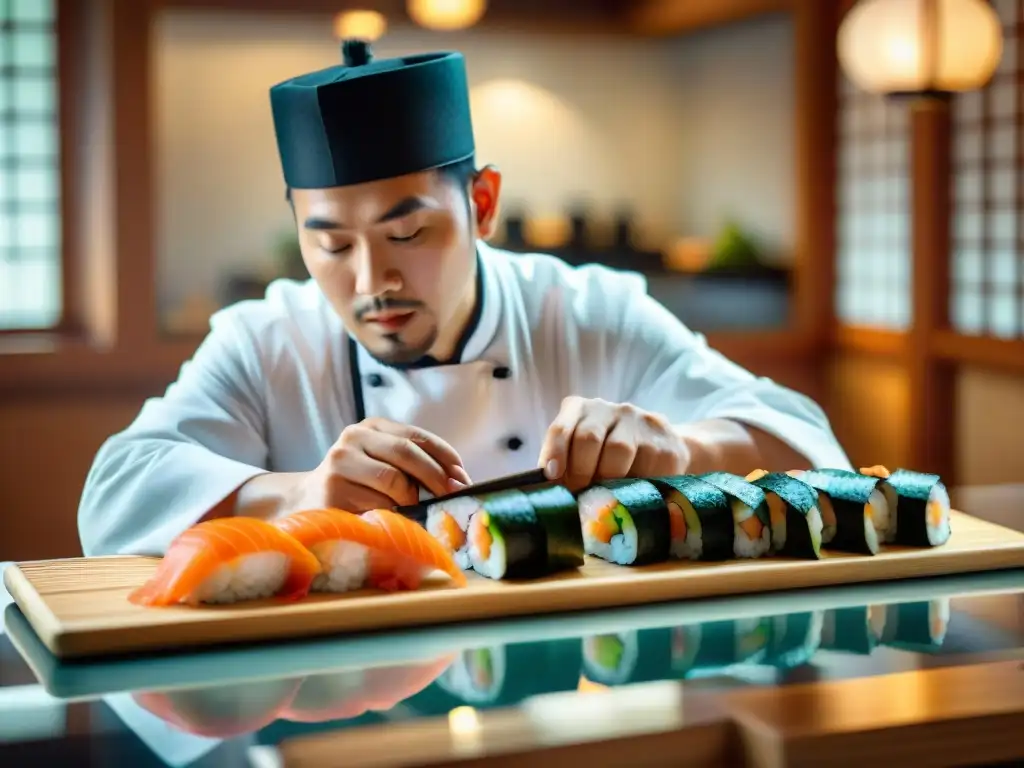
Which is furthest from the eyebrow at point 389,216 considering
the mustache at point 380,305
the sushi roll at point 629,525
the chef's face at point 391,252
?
the sushi roll at point 629,525

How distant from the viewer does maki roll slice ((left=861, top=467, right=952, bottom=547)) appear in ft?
6.18

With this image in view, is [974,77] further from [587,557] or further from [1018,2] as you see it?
[587,557]

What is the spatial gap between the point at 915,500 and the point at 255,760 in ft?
3.61

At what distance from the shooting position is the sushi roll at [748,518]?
182 centimetres

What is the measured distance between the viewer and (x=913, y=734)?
49.5 inches

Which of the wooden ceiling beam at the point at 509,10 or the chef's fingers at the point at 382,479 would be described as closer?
the chef's fingers at the point at 382,479

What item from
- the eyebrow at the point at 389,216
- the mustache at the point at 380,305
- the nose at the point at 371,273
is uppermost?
the eyebrow at the point at 389,216

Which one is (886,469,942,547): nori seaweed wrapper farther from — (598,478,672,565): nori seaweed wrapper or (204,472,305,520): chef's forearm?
(204,472,305,520): chef's forearm

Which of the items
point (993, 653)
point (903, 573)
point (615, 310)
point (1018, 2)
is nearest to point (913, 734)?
point (993, 653)

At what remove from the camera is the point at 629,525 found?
1.79 metres

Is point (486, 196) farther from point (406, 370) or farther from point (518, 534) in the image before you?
point (518, 534)

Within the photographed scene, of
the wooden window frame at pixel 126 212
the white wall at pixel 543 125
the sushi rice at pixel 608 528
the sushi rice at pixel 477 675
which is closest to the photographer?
the sushi rice at pixel 477 675

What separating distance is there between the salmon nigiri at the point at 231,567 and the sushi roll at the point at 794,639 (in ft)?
1.81

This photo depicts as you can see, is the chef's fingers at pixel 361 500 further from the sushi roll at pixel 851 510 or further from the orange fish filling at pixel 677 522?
the sushi roll at pixel 851 510
